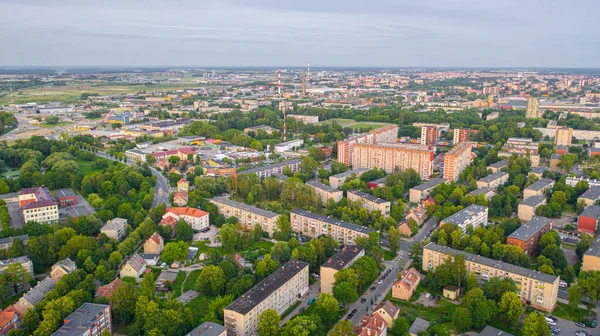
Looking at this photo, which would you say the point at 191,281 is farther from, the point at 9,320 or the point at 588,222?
the point at 588,222

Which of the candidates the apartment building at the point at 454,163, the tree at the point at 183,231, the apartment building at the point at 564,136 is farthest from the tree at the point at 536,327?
the apartment building at the point at 564,136

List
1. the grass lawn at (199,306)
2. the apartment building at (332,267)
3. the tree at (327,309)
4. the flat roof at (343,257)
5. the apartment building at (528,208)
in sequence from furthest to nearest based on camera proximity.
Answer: the apartment building at (528,208), the flat roof at (343,257), the apartment building at (332,267), the grass lawn at (199,306), the tree at (327,309)

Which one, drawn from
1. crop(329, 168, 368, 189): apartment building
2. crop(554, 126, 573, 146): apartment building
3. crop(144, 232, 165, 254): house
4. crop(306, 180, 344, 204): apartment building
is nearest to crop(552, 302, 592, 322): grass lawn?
crop(306, 180, 344, 204): apartment building

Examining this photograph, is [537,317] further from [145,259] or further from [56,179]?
[56,179]

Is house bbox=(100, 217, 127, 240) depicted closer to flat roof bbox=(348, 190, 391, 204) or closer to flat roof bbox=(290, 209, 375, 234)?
flat roof bbox=(290, 209, 375, 234)

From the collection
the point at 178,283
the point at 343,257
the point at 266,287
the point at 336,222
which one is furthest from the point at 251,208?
the point at 266,287

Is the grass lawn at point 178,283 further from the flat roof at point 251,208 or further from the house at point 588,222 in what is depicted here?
the house at point 588,222

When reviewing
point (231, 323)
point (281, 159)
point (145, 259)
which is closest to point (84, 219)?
point (145, 259)
